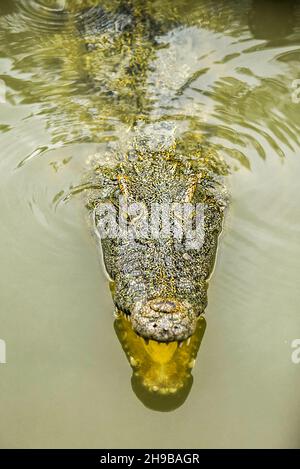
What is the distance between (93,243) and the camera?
4484 mm

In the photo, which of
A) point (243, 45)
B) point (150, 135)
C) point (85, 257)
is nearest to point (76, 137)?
point (150, 135)

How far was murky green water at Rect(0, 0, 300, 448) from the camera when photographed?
11.4 ft

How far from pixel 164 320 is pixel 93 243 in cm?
142

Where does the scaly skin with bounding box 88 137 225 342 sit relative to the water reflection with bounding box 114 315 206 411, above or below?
above

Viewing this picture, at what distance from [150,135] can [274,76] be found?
76.8 inches

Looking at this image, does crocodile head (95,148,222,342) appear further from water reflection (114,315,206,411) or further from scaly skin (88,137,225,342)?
water reflection (114,315,206,411)

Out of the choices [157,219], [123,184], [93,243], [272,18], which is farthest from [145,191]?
[272,18]

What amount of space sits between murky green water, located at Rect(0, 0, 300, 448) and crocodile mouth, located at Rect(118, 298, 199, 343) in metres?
0.49

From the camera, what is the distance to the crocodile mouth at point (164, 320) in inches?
126

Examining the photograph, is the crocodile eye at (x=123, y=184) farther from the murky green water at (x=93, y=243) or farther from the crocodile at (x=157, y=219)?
the murky green water at (x=93, y=243)

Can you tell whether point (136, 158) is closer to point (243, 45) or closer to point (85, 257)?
point (85, 257)

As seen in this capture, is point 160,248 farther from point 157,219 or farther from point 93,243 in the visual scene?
point 93,243

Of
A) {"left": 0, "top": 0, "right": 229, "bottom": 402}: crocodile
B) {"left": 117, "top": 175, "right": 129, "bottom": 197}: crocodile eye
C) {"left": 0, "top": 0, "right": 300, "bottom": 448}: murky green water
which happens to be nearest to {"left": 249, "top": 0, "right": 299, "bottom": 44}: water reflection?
{"left": 0, "top": 0, "right": 300, "bottom": 448}: murky green water

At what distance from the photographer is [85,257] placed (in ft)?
14.4
